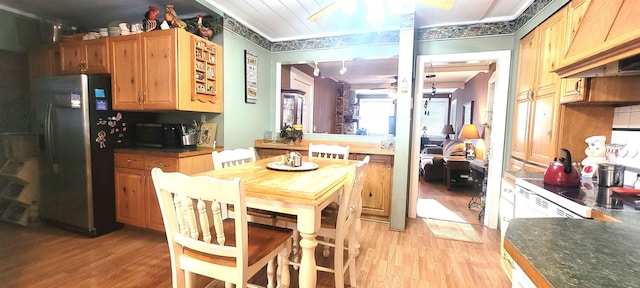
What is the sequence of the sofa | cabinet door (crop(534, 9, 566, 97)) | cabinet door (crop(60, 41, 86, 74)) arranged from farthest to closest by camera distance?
1. the sofa
2. cabinet door (crop(60, 41, 86, 74))
3. cabinet door (crop(534, 9, 566, 97))

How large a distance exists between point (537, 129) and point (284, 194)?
7.65 feet

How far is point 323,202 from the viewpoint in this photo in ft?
4.31

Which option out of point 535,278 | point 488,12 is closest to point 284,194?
point 535,278

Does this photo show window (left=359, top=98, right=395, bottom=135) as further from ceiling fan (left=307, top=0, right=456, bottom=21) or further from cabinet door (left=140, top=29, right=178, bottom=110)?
cabinet door (left=140, top=29, right=178, bottom=110)

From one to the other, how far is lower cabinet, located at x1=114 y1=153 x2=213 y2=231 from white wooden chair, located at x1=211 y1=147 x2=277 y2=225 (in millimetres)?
577

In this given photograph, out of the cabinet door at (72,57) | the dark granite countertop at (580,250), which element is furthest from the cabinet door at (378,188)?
the cabinet door at (72,57)

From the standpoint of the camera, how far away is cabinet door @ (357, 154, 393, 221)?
10.0 feet

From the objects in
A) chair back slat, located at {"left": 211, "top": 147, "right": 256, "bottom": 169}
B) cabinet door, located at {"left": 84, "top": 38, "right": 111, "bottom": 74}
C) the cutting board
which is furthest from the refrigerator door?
chair back slat, located at {"left": 211, "top": 147, "right": 256, "bottom": 169}

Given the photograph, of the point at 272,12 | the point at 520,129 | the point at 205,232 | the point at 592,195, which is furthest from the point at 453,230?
the point at 272,12

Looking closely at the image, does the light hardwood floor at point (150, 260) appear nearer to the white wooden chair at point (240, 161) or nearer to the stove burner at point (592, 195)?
the white wooden chair at point (240, 161)

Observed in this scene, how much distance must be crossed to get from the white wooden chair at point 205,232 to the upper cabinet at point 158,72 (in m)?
1.60

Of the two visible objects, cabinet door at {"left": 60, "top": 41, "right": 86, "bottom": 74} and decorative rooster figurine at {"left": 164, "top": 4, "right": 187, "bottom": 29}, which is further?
cabinet door at {"left": 60, "top": 41, "right": 86, "bottom": 74}

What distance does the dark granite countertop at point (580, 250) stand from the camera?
0.55 meters

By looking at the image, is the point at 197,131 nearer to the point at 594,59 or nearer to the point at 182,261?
the point at 182,261
